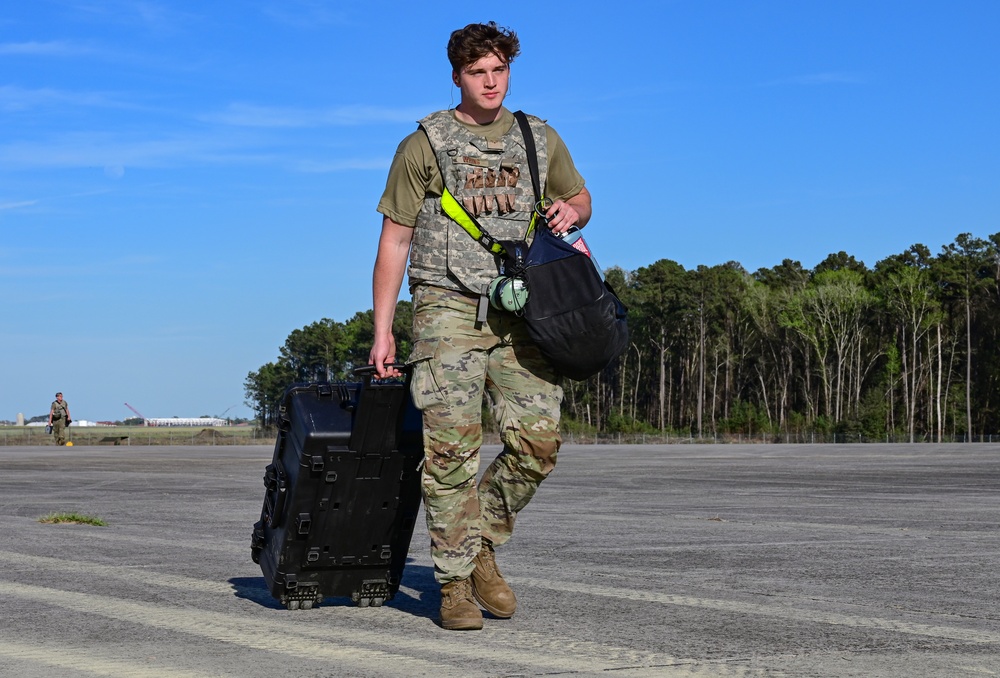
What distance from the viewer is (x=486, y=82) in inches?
202

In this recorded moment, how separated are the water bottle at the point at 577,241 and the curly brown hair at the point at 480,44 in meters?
0.72

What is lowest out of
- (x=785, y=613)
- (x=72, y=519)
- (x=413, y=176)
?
(x=72, y=519)

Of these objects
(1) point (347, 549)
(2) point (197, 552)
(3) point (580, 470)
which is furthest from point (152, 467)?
(1) point (347, 549)

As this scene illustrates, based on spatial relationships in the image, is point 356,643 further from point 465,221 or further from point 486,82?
point 486,82

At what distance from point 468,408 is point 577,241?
800 mm

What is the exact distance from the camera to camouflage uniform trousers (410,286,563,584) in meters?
4.96

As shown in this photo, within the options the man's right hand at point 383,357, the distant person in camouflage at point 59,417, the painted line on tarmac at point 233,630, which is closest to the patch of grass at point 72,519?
the painted line on tarmac at point 233,630

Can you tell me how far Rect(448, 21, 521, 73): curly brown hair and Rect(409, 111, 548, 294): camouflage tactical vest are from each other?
25cm

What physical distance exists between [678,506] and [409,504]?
279 inches

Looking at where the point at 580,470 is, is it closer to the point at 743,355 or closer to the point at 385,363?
the point at 385,363

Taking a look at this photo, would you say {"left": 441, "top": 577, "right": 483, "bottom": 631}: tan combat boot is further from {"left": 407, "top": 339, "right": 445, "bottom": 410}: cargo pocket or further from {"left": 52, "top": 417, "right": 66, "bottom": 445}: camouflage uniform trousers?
{"left": 52, "top": 417, "right": 66, "bottom": 445}: camouflage uniform trousers

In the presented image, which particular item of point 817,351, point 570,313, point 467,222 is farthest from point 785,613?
point 817,351

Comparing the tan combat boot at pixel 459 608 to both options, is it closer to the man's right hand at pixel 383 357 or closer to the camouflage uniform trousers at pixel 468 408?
the camouflage uniform trousers at pixel 468 408

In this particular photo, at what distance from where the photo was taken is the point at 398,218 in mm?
5125
